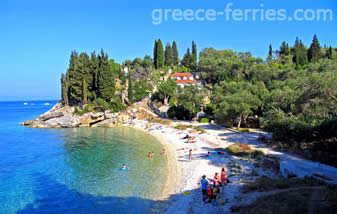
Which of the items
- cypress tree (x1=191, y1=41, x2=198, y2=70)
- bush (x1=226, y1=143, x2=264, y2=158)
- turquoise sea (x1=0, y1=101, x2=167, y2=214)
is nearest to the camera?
turquoise sea (x1=0, y1=101, x2=167, y2=214)

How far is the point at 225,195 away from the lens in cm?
1275

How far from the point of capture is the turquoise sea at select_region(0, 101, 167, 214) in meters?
13.4

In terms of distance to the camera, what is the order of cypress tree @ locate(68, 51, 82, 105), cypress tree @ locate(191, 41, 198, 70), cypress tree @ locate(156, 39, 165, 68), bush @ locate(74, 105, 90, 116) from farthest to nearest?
cypress tree @ locate(191, 41, 198, 70), cypress tree @ locate(156, 39, 165, 68), cypress tree @ locate(68, 51, 82, 105), bush @ locate(74, 105, 90, 116)

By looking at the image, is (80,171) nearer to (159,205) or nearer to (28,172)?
(28,172)

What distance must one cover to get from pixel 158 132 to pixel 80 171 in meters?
21.2

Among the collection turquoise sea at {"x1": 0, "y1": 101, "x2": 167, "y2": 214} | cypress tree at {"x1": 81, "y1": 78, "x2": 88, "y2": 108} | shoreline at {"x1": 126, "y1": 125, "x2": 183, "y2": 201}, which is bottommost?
turquoise sea at {"x1": 0, "y1": 101, "x2": 167, "y2": 214}

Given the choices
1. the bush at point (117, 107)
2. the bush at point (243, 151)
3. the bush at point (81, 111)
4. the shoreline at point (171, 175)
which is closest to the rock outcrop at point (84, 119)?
the bush at point (81, 111)

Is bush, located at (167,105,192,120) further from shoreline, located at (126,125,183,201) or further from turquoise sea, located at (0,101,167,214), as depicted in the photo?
shoreline, located at (126,125,183,201)

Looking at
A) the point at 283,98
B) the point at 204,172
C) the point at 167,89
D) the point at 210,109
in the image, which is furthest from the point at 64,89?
the point at 283,98

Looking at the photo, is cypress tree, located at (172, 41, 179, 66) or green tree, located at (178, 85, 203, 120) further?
cypress tree, located at (172, 41, 179, 66)

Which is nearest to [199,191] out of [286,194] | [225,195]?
[225,195]

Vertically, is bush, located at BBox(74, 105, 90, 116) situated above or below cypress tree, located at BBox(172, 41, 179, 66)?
below

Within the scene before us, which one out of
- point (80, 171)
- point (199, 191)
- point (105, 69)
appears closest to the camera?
point (199, 191)

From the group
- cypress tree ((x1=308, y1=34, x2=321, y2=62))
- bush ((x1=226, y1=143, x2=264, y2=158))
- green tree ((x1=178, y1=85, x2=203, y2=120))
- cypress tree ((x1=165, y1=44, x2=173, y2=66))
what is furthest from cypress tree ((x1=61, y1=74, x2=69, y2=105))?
cypress tree ((x1=308, y1=34, x2=321, y2=62))
